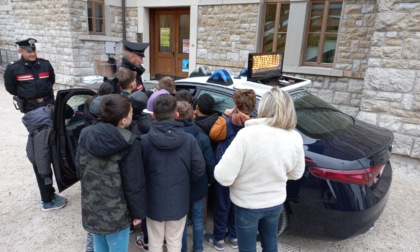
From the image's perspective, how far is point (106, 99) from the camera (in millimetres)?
1991

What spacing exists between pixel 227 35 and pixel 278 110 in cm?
658

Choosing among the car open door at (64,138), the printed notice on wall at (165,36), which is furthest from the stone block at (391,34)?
the printed notice on wall at (165,36)

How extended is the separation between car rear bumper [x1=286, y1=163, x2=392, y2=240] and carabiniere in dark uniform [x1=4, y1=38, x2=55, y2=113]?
10.7ft

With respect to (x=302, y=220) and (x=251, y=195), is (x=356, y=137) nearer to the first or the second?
(x=302, y=220)

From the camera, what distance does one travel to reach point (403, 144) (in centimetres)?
488

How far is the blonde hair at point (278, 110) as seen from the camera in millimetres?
1878

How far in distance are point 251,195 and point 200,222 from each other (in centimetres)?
80

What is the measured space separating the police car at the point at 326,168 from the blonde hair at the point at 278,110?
0.75 metres

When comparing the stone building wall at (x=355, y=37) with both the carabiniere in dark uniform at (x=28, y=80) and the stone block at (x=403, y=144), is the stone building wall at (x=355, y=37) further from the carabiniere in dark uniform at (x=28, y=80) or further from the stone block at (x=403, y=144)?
the carabiniere in dark uniform at (x=28, y=80)

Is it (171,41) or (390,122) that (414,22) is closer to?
(390,122)

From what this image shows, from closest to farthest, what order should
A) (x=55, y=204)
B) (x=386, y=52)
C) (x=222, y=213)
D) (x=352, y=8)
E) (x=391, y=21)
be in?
(x=222, y=213) < (x=55, y=204) < (x=391, y=21) < (x=386, y=52) < (x=352, y=8)

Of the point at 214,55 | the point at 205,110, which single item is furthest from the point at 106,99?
the point at 214,55

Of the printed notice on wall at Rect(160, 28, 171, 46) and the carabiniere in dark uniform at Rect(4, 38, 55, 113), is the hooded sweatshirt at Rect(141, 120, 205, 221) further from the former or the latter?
the printed notice on wall at Rect(160, 28, 171, 46)

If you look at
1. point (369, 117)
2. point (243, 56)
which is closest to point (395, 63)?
point (369, 117)
